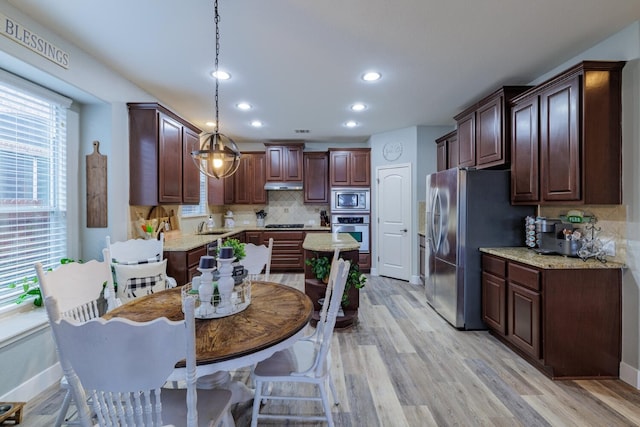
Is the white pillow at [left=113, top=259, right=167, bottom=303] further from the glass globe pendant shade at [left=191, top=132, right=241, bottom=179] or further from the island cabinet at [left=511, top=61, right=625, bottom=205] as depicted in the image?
the island cabinet at [left=511, top=61, right=625, bottom=205]

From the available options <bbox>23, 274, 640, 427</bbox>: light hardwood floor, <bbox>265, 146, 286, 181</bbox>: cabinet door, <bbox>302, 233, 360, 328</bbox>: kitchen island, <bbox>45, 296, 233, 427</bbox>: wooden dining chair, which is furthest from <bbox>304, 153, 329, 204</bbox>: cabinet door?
<bbox>45, 296, 233, 427</bbox>: wooden dining chair

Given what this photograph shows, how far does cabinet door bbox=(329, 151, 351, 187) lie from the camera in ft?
18.3

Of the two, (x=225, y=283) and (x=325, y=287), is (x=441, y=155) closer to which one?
(x=325, y=287)

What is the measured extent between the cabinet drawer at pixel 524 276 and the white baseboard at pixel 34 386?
3705 millimetres

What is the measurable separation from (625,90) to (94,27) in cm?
389

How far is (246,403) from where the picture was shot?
6.46 ft

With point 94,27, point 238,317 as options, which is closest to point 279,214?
point 94,27

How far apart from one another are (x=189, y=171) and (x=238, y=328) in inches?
115

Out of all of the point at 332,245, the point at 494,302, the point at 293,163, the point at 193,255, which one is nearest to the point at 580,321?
the point at 494,302

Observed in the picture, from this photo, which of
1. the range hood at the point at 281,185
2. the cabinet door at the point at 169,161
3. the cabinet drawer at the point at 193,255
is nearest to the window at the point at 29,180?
the cabinet door at the point at 169,161

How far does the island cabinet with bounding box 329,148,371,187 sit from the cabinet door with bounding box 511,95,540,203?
2845 millimetres

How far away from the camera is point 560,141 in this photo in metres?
2.37

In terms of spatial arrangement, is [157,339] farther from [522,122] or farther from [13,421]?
[522,122]

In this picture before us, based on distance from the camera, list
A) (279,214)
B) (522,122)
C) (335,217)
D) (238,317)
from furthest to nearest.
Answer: (279,214), (335,217), (522,122), (238,317)
